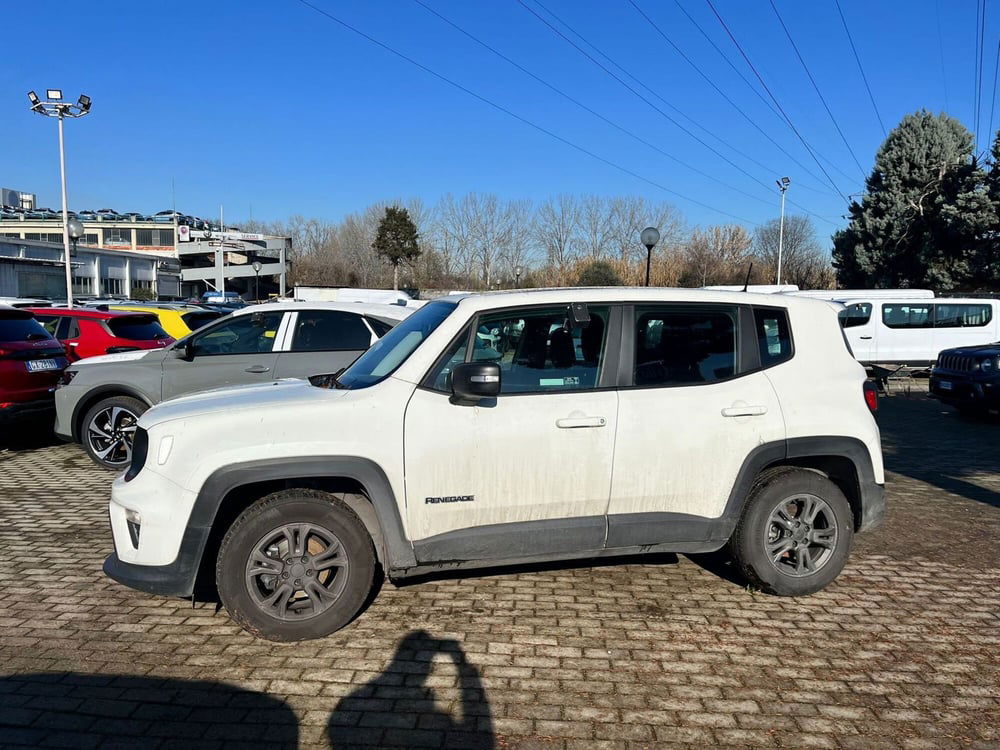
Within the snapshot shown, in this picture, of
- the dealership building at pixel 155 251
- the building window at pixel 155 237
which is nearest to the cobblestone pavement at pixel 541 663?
the dealership building at pixel 155 251

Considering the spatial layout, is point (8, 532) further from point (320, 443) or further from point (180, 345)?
point (320, 443)

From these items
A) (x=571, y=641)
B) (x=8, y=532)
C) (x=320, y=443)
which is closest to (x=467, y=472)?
(x=320, y=443)

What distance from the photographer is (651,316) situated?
15.1 ft

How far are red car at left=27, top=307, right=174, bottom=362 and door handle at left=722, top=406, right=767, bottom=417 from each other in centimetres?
900

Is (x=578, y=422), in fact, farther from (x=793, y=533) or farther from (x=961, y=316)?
(x=961, y=316)

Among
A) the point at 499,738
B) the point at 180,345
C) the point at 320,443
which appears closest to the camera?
the point at 499,738

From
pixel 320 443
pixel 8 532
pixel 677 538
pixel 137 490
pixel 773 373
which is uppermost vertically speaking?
pixel 773 373

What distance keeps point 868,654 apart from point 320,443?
317cm

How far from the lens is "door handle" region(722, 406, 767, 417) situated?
14.7 ft

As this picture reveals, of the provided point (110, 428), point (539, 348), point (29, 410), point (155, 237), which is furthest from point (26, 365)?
point (155, 237)

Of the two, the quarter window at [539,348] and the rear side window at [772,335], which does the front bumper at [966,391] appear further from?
the quarter window at [539,348]

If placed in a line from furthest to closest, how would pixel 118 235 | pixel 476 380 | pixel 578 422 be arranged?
1. pixel 118 235
2. pixel 578 422
3. pixel 476 380

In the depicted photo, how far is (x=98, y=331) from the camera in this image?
11.0 m

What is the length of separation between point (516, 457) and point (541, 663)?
42.7 inches
